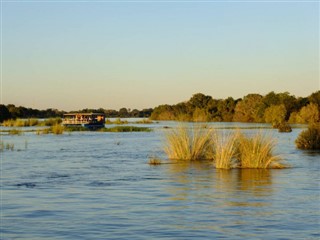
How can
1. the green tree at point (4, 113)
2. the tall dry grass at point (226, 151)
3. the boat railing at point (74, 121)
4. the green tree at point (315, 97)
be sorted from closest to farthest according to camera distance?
the tall dry grass at point (226, 151) < the boat railing at point (74, 121) < the green tree at point (315, 97) < the green tree at point (4, 113)

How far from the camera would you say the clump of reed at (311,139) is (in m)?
31.3

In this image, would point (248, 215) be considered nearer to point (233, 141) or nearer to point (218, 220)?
point (218, 220)

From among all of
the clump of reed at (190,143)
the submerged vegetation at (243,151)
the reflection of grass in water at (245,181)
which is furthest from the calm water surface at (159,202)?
the clump of reed at (190,143)

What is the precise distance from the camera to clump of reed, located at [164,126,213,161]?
23072mm

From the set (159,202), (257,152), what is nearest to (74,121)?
(257,152)

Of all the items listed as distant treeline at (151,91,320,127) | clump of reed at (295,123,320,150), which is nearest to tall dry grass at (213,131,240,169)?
clump of reed at (295,123,320,150)

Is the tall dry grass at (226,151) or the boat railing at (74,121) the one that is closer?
the tall dry grass at (226,151)

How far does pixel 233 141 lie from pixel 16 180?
7053 millimetres

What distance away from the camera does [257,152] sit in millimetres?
20328

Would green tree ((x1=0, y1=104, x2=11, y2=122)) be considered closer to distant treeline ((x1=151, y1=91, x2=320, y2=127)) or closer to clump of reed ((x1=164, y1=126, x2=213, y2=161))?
distant treeline ((x1=151, y1=91, x2=320, y2=127))

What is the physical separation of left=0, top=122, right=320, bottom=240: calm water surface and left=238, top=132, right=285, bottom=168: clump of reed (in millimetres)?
683

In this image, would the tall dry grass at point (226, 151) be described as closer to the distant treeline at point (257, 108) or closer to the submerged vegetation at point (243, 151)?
the submerged vegetation at point (243, 151)

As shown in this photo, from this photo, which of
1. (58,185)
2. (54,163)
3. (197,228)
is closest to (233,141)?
(58,185)

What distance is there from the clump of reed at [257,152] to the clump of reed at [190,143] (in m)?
2.78
